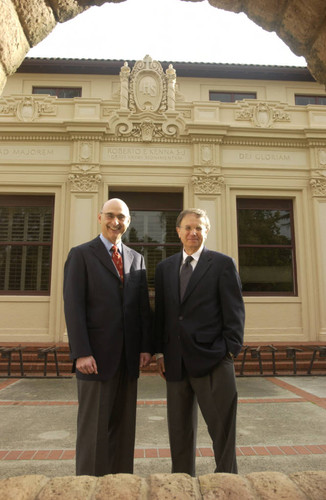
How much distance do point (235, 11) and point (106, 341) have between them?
2413mm

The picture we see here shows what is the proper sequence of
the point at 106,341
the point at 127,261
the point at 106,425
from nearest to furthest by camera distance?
the point at 106,425 → the point at 106,341 → the point at 127,261

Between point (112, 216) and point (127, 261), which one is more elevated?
point (112, 216)

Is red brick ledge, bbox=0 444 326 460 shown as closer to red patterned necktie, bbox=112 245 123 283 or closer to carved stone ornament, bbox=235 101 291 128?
red patterned necktie, bbox=112 245 123 283

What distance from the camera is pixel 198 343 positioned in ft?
8.09

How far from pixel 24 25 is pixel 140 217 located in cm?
821

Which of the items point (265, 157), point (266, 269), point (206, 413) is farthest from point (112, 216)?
point (265, 157)

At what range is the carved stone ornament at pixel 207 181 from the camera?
993 cm

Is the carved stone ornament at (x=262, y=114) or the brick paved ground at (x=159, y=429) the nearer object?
the brick paved ground at (x=159, y=429)

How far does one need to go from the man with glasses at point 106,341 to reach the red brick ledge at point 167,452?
0.96m

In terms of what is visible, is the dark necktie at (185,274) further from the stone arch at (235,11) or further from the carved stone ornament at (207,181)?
the carved stone ornament at (207,181)

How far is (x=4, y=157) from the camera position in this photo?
32.7 ft

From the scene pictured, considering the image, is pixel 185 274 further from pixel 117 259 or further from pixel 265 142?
pixel 265 142

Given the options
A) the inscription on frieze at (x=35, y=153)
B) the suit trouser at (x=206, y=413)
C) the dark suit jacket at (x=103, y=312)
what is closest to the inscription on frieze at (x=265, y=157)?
the inscription on frieze at (x=35, y=153)

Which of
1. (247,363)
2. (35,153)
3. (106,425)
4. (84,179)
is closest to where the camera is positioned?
(106,425)
